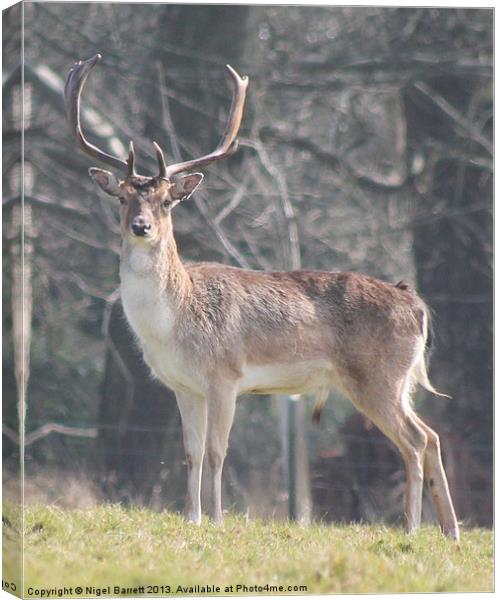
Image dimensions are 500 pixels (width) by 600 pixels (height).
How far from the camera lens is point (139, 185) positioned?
9.83 meters

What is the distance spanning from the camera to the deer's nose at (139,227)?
31.5 feet

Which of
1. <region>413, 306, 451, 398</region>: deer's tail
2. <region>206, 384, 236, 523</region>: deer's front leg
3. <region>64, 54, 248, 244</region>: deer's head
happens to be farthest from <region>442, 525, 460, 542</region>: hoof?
<region>64, 54, 248, 244</region>: deer's head

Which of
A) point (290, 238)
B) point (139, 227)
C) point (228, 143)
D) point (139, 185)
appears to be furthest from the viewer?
point (290, 238)

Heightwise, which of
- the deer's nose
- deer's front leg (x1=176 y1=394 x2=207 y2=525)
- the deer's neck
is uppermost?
the deer's nose

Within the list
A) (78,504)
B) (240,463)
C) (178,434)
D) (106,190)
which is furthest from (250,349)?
(240,463)

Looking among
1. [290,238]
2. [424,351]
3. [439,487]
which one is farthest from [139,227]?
[290,238]

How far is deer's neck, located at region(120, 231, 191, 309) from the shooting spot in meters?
9.88

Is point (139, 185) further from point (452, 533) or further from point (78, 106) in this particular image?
point (452, 533)

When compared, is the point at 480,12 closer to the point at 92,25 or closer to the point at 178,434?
the point at 92,25

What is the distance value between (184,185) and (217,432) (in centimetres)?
176

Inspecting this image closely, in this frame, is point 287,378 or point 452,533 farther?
point 287,378

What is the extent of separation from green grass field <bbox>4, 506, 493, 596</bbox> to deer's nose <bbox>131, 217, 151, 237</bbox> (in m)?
1.91

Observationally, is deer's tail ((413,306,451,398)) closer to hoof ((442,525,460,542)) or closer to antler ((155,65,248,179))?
hoof ((442,525,460,542))

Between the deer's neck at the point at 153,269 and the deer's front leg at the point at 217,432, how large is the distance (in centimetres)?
70
